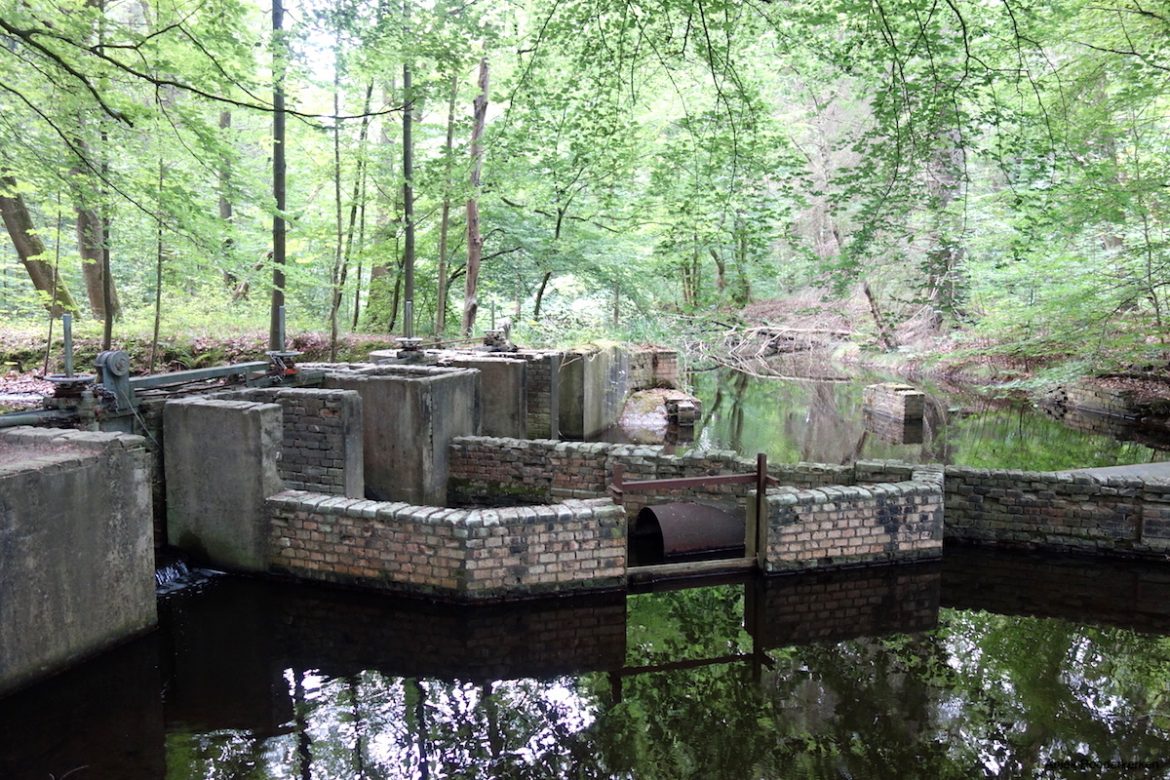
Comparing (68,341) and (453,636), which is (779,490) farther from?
(68,341)

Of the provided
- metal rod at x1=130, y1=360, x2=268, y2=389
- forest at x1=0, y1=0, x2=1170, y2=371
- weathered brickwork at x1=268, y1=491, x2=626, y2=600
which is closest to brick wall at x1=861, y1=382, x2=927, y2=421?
forest at x1=0, y1=0, x2=1170, y2=371

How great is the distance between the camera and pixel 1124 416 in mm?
14648

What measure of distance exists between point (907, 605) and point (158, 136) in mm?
8739

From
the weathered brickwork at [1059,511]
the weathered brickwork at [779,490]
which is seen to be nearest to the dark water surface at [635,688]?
the weathered brickwork at [779,490]

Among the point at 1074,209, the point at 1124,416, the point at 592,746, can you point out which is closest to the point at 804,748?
the point at 592,746

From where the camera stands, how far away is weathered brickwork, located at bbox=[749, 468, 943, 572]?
19.0ft

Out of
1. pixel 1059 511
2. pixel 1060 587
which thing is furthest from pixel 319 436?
pixel 1059 511

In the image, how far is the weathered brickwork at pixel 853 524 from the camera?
5.79 meters

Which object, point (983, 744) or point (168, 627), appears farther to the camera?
point (168, 627)

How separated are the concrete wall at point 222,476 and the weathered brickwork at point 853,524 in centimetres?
402

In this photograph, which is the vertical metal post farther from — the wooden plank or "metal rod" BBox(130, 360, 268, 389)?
"metal rod" BBox(130, 360, 268, 389)

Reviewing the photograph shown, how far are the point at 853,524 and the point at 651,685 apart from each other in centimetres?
256

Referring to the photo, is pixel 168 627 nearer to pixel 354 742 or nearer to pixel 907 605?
pixel 354 742

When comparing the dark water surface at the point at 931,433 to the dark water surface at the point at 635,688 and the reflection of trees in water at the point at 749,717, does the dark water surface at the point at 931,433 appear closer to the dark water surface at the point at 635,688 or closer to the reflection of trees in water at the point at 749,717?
the dark water surface at the point at 635,688
